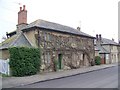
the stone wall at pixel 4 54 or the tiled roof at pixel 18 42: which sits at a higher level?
the tiled roof at pixel 18 42

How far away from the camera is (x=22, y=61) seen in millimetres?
21000

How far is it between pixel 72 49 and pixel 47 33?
6009 mm

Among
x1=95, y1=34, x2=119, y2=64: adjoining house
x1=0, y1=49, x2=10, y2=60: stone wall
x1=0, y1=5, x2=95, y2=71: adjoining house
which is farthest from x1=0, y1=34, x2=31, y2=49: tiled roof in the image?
x1=95, y1=34, x2=119, y2=64: adjoining house

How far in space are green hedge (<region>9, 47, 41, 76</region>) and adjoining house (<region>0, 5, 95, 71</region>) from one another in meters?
1.89

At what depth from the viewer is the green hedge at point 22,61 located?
20688mm

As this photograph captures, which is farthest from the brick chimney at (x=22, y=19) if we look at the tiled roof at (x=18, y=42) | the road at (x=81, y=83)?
the road at (x=81, y=83)

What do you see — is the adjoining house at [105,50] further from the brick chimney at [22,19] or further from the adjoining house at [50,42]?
the brick chimney at [22,19]

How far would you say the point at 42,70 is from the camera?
2417 centimetres

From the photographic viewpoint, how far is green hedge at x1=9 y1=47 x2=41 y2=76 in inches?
814

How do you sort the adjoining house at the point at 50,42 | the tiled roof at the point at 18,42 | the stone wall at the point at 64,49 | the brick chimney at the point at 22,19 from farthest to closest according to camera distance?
the brick chimney at the point at 22,19 < the stone wall at the point at 64,49 < the adjoining house at the point at 50,42 < the tiled roof at the point at 18,42

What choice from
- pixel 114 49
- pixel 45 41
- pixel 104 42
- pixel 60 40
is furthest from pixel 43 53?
pixel 114 49

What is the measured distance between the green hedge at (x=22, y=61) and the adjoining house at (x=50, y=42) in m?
1.89

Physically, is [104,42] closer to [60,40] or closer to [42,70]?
[60,40]

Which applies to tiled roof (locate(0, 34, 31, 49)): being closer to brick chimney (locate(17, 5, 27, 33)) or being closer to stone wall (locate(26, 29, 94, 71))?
stone wall (locate(26, 29, 94, 71))
